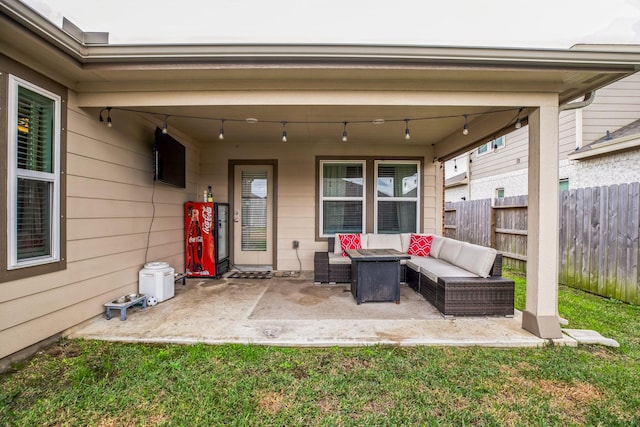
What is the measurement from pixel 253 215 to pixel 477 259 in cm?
406

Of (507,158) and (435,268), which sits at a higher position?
(507,158)

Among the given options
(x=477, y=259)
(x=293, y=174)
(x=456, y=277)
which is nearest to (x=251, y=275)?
(x=293, y=174)

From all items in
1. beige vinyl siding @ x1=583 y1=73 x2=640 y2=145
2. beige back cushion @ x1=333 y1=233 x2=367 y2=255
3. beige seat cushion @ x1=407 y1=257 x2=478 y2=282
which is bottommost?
beige seat cushion @ x1=407 y1=257 x2=478 y2=282

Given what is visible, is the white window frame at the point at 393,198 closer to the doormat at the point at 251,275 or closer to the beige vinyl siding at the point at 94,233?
the doormat at the point at 251,275

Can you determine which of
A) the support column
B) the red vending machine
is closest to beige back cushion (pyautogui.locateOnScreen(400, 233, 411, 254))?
the support column

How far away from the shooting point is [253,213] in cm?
555

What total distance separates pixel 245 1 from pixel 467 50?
10.9 ft

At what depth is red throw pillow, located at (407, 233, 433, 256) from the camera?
4.69 meters

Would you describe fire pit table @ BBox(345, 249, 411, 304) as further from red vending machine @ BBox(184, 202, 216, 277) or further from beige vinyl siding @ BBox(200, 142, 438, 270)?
red vending machine @ BBox(184, 202, 216, 277)

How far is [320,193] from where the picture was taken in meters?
5.48

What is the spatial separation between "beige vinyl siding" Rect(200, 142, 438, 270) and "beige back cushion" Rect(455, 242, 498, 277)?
1.93 metres

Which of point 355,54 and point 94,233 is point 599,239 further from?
point 94,233

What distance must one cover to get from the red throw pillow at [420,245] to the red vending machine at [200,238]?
140 inches

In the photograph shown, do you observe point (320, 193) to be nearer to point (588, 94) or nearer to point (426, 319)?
point (426, 319)
